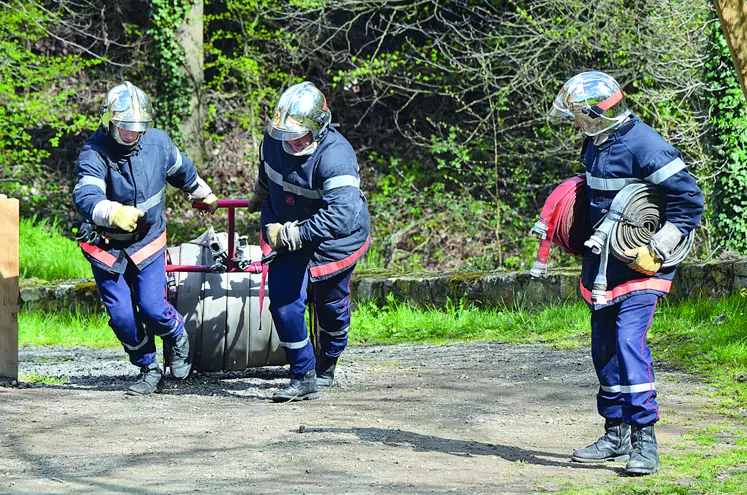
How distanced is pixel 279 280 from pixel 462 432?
58.9 inches

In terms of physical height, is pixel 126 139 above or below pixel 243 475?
above

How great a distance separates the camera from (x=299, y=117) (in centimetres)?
617

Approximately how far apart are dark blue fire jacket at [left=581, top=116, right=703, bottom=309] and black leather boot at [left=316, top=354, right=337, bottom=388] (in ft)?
7.78

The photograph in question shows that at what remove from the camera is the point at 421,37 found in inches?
639

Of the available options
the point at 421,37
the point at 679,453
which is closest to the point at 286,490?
the point at 679,453

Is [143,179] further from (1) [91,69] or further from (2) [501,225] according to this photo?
(1) [91,69]

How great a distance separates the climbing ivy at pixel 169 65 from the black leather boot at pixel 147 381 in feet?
30.8

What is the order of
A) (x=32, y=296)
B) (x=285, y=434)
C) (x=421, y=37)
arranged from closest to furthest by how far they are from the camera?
(x=285, y=434), (x=32, y=296), (x=421, y=37)

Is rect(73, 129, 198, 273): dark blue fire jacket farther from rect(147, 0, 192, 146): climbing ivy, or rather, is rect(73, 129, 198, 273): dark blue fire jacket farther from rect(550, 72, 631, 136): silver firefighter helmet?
rect(147, 0, 192, 146): climbing ivy

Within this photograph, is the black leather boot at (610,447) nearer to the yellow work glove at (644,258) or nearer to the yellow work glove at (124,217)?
the yellow work glove at (644,258)

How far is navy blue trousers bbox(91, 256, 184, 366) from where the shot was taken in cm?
649

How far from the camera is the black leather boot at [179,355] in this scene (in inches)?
267

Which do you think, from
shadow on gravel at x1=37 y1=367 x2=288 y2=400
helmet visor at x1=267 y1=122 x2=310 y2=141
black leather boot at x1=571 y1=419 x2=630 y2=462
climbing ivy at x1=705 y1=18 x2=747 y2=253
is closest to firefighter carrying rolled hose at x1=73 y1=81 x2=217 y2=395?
shadow on gravel at x1=37 y1=367 x2=288 y2=400

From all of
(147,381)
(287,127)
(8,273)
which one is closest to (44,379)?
(8,273)
